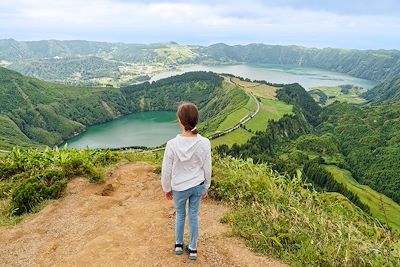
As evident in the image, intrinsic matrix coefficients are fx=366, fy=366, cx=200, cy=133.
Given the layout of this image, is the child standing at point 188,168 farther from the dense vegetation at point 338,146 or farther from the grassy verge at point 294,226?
the dense vegetation at point 338,146

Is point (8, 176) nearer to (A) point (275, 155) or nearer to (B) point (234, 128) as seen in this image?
(A) point (275, 155)

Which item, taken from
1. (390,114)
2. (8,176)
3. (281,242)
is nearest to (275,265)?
(281,242)

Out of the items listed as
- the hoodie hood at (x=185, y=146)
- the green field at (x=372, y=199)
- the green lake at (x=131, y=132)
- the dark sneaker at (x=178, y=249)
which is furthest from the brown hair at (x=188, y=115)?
the green lake at (x=131, y=132)

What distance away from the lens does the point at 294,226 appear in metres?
8.00

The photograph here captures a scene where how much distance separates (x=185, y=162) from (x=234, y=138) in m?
98.8

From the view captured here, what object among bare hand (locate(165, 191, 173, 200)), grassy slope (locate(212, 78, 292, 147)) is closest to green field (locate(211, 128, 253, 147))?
grassy slope (locate(212, 78, 292, 147))

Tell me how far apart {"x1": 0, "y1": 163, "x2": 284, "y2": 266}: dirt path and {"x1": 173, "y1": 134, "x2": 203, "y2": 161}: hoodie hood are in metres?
2.09

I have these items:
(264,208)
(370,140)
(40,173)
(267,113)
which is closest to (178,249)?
(264,208)

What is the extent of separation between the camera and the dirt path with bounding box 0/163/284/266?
722 cm

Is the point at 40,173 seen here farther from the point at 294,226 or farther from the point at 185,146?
the point at 294,226

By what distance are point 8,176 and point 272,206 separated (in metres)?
10.2

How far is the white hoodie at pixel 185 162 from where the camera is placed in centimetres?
667

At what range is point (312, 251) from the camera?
709cm

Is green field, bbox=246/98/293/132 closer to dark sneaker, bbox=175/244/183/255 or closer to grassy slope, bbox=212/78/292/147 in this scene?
grassy slope, bbox=212/78/292/147
